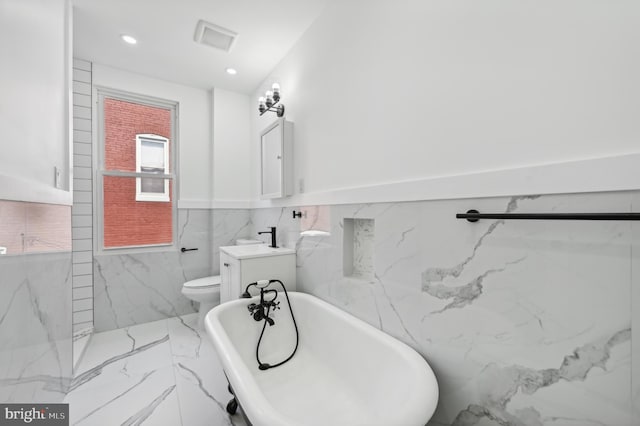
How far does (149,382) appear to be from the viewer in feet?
6.03

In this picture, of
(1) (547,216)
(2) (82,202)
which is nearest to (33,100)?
(2) (82,202)

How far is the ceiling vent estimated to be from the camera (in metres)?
Answer: 2.06

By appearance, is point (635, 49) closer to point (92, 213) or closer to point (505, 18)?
point (505, 18)

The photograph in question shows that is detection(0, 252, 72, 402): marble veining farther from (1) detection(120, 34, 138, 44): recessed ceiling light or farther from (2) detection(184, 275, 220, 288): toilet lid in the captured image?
(1) detection(120, 34, 138, 44): recessed ceiling light

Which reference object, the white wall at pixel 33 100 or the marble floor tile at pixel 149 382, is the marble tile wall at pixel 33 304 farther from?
the marble floor tile at pixel 149 382

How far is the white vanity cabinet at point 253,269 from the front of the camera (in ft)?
6.38

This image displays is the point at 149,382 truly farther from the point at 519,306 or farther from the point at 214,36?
the point at 214,36

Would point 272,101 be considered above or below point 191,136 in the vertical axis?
above

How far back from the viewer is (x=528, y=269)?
2.89ft

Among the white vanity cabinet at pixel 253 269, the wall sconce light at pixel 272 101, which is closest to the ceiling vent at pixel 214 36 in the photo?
the wall sconce light at pixel 272 101

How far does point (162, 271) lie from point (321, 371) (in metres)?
2.23

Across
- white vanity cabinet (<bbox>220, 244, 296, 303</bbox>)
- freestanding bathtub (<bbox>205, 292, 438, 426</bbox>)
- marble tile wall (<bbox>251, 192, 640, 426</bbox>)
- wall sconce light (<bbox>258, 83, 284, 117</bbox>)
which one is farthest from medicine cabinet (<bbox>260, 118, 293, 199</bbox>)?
marble tile wall (<bbox>251, 192, 640, 426</bbox>)

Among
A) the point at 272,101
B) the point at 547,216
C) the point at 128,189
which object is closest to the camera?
the point at 547,216

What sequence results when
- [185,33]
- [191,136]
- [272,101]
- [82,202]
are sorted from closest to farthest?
[185,33] < [272,101] < [82,202] < [191,136]
